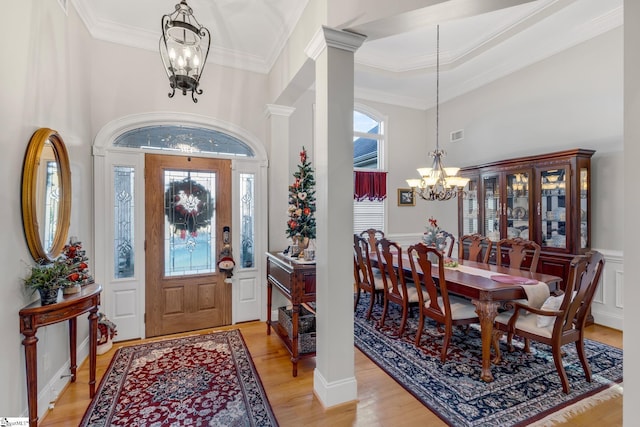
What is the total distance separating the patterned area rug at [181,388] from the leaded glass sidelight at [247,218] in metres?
1.11

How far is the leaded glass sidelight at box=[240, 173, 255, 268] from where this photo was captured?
4043 millimetres

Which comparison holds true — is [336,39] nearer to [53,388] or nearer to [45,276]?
[45,276]

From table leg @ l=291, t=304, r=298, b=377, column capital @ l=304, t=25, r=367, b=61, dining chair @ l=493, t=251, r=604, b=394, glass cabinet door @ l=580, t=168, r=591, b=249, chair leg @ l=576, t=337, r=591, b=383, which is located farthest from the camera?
glass cabinet door @ l=580, t=168, r=591, b=249

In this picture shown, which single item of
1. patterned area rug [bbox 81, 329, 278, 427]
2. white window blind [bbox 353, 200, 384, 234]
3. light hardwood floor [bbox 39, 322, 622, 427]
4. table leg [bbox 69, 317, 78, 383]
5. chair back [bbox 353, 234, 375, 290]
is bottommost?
light hardwood floor [bbox 39, 322, 622, 427]

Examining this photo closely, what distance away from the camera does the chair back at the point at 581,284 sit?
92.3 inches

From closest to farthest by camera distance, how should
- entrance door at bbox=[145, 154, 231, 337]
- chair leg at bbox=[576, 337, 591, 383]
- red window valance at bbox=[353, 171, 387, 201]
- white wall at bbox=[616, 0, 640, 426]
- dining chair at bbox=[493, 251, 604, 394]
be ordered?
white wall at bbox=[616, 0, 640, 426] < dining chair at bbox=[493, 251, 604, 394] < chair leg at bbox=[576, 337, 591, 383] < entrance door at bbox=[145, 154, 231, 337] < red window valance at bbox=[353, 171, 387, 201]

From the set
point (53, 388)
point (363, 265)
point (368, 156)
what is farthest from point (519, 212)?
point (53, 388)

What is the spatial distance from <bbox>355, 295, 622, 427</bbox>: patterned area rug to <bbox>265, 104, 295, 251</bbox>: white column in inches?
67.0

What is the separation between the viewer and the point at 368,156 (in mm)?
6133

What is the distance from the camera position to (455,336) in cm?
354

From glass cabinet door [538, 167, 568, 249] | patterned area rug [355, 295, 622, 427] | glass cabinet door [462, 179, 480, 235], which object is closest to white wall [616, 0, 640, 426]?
patterned area rug [355, 295, 622, 427]

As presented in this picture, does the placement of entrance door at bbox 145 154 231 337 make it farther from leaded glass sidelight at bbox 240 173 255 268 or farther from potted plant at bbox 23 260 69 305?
potted plant at bbox 23 260 69 305

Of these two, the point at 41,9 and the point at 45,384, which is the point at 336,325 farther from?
the point at 41,9

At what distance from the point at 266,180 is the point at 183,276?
5.32 feet
